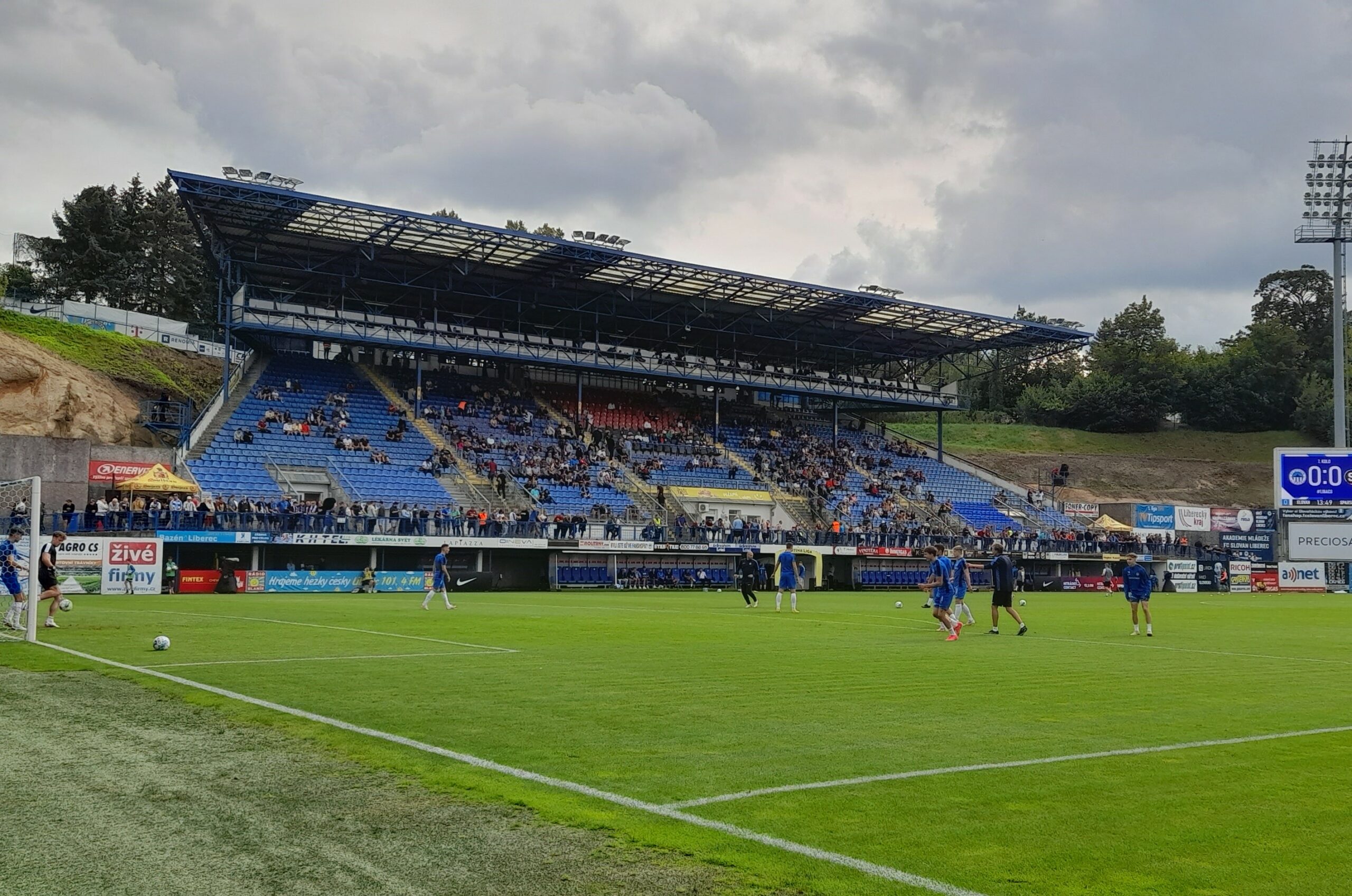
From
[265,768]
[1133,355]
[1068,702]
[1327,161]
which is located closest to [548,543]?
[1068,702]

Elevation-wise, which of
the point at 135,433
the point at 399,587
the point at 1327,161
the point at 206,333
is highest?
the point at 1327,161

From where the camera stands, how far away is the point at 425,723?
10.2 meters

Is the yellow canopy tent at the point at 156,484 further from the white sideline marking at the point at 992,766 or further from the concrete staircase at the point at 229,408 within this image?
the white sideline marking at the point at 992,766

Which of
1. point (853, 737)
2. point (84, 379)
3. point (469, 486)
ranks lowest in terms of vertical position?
point (853, 737)

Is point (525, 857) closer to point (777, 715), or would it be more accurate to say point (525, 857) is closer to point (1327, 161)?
point (777, 715)

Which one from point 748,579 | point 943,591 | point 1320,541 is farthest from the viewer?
point 1320,541

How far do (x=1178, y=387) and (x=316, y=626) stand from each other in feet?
323

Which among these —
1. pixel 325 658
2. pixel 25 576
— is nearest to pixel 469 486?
pixel 25 576

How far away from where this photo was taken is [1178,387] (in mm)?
103562

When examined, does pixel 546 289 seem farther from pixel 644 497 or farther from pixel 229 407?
pixel 229 407

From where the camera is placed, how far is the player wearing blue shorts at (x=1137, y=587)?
78.9ft

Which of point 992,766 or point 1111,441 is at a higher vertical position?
point 1111,441

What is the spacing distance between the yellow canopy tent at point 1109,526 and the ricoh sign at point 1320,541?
9.58 metres

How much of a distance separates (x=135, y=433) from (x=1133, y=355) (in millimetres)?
92462
